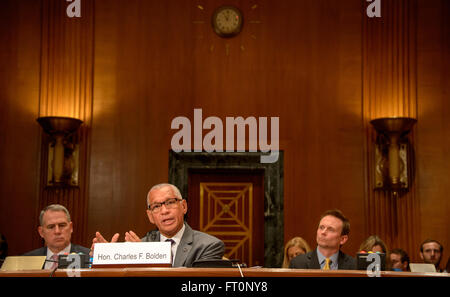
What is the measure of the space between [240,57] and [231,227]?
1.99 m

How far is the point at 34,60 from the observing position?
6531 millimetres

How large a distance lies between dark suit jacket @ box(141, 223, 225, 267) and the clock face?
3580 millimetres

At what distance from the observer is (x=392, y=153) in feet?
20.4

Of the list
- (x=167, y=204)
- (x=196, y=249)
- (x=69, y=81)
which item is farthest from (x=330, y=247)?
(x=69, y=81)

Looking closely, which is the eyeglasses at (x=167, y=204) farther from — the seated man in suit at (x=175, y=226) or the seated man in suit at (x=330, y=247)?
the seated man in suit at (x=330, y=247)

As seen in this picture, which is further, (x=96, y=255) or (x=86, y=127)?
(x=86, y=127)

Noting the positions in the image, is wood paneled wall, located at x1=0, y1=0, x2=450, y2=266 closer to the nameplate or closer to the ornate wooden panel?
the ornate wooden panel

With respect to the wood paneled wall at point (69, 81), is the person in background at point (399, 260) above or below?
below

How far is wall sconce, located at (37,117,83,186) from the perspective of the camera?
6.16m

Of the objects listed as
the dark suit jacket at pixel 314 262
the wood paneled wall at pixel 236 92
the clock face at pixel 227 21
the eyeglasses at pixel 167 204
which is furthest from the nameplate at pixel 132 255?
the clock face at pixel 227 21

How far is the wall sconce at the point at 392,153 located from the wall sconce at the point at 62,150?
3372 mm

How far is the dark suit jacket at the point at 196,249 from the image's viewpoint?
11.1ft
